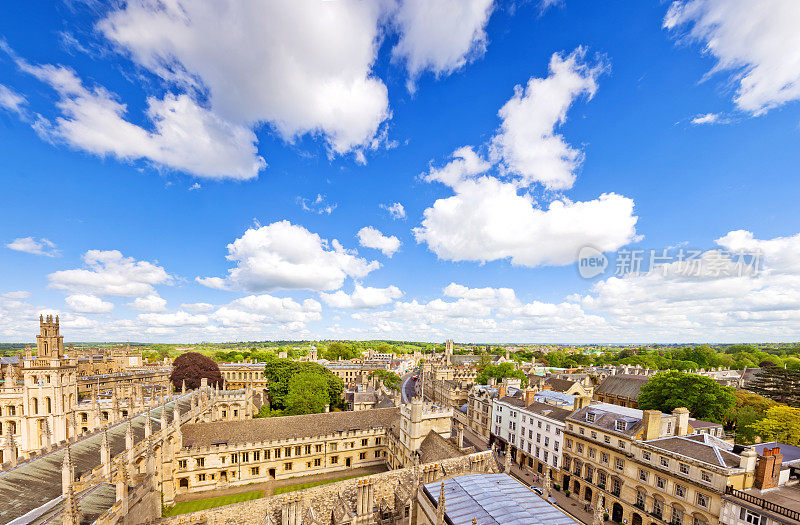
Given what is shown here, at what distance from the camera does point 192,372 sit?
8250cm

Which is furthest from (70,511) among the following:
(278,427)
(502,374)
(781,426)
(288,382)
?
(502,374)

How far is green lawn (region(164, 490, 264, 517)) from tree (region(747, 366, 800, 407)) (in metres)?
95.9

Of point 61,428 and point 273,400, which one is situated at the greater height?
point 61,428

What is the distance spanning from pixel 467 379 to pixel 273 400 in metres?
60.6

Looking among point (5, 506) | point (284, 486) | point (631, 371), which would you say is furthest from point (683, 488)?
point (631, 371)

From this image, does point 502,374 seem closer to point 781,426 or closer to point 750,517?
point 781,426

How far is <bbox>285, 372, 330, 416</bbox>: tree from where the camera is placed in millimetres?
55938

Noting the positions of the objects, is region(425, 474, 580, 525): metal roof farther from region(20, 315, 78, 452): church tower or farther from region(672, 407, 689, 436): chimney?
region(20, 315, 78, 452): church tower

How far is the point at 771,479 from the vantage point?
27.8 metres

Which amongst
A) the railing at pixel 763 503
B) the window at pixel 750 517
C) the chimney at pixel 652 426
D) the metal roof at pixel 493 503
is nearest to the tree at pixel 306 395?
the metal roof at pixel 493 503

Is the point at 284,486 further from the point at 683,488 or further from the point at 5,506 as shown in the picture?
the point at 683,488

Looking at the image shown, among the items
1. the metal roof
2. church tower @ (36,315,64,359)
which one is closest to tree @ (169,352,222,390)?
church tower @ (36,315,64,359)

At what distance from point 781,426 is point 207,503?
73.7 metres

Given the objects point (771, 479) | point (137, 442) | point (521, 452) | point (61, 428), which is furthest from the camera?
point (521, 452)
